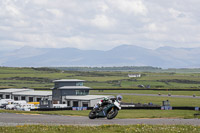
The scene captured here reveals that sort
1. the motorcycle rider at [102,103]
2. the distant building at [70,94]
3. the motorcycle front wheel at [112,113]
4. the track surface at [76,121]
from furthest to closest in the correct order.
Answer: the distant building at [70,94]
the track surface at [76,121]
the motorcycle front wheel at [112,113]
the motorcycle rider at [102,103]

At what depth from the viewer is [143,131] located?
22.1 metres

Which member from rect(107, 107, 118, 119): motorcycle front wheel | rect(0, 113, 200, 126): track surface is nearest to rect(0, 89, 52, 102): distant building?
rect(0, 113, 200, 126): track surface

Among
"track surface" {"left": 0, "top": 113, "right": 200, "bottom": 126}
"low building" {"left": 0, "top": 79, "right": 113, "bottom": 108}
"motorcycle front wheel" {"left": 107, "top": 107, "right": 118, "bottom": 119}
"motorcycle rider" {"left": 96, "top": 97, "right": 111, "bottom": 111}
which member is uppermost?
"low building" {"left": 0, "top": 79, "right": 113, "bottom": 108}

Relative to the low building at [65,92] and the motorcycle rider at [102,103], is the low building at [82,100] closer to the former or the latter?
the low building at [65,92]

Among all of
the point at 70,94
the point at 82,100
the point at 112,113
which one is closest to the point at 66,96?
the point at 70,94

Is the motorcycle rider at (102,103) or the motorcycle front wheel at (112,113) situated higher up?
the motorcycle rider at (102,103)

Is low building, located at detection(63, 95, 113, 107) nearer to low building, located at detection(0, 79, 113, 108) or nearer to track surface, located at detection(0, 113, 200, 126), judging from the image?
low building, located at detection(0, 79, 113, 108)

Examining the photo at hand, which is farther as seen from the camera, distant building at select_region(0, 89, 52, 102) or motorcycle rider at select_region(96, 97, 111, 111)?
distant building at select_region(0, 89, 52, 102)

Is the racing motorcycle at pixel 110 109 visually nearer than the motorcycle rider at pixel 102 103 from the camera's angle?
Yes

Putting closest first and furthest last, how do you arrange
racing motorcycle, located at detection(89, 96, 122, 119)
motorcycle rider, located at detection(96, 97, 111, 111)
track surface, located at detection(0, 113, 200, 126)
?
racing motorcycle, located at detection(89, 96, 122, 119)
motorcycle rider, located at detection(96, 97, 111, 111)
track surface, located at detection(0, 113, 200, 126)

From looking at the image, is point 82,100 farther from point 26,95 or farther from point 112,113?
point 112,113

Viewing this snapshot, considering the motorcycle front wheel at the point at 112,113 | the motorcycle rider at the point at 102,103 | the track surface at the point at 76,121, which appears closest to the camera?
the motorcycle rider at the point at 102,103

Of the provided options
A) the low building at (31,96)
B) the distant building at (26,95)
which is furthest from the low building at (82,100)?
the distant building at (26,95)

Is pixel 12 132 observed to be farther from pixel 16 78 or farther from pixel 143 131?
pixel 16 78
